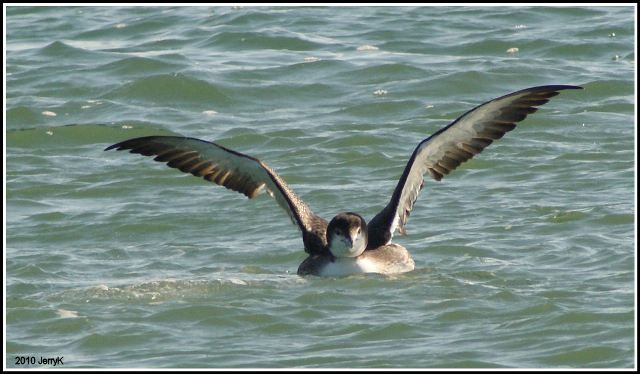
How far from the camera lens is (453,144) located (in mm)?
11250

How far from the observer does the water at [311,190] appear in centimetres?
932

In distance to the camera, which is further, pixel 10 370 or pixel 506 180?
pixel 506 180

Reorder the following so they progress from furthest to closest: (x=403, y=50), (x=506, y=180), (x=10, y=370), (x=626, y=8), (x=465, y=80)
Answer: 1. (x=626, y=8)
2. (x=403, y=50)
3. (x=465, y=80)
4. (x=506, y=180)
5. (x=10, y=370)

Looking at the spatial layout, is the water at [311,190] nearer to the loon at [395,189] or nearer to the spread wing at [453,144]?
the loon at [395,189]

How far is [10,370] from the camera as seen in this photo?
8.88 metres

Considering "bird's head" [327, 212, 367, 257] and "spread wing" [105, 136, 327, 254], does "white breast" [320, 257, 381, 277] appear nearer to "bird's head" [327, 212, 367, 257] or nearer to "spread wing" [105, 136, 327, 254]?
"bird's head" [327, 212, 367, 257]

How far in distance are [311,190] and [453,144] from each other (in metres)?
2.89

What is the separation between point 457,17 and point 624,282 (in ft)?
38.8

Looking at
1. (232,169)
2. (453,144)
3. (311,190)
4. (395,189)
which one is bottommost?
(311,190)

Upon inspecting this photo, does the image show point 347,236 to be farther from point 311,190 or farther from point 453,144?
point 311,190

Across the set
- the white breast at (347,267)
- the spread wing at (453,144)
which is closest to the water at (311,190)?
the white breast at (347,267)

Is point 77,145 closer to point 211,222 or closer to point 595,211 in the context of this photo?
point 211,222

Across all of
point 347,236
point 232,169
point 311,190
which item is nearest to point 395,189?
point 347,236

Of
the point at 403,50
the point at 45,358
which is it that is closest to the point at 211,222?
the point at 45,358
